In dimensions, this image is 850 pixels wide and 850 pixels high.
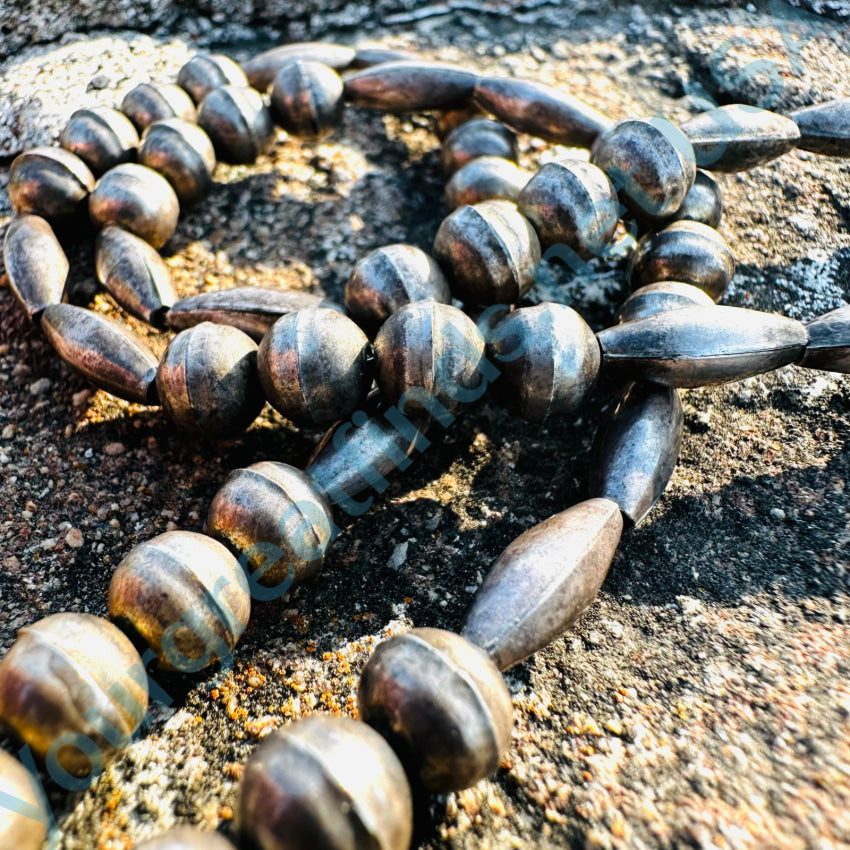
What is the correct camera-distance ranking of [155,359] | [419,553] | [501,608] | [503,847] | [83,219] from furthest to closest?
[83,219] → [155,359] → [419,553] → [501,608] → [503,847]

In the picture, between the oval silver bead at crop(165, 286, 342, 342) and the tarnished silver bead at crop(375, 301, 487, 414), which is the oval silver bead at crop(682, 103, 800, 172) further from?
the oval silver bead at crop(165, 286, 342, 342)

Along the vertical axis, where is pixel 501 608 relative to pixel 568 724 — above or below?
above

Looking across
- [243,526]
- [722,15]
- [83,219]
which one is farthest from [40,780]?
[722,15]

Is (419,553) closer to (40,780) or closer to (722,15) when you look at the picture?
(40,780)

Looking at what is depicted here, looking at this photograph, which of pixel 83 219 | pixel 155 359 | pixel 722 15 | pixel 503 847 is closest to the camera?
pixel 503 847

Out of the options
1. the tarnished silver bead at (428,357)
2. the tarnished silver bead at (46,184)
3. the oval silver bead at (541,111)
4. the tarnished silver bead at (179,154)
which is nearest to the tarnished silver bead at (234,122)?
the tarnished silver bead at (179,154)

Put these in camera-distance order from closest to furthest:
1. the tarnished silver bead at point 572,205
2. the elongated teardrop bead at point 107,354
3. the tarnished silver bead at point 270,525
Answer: the tarnished silver bead at point 270,525 → the elongated teardrop bead at point 107,354 → the tarnished silver bead at point 572,205

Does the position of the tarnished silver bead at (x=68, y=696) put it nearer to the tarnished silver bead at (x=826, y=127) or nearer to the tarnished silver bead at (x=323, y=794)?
the tarnished silver bead at (x=323, y=794)

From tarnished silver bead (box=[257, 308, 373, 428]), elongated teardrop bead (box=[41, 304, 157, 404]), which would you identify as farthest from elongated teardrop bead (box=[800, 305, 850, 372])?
elongated teardrop bead (box=[41, 304, 157, 404])
